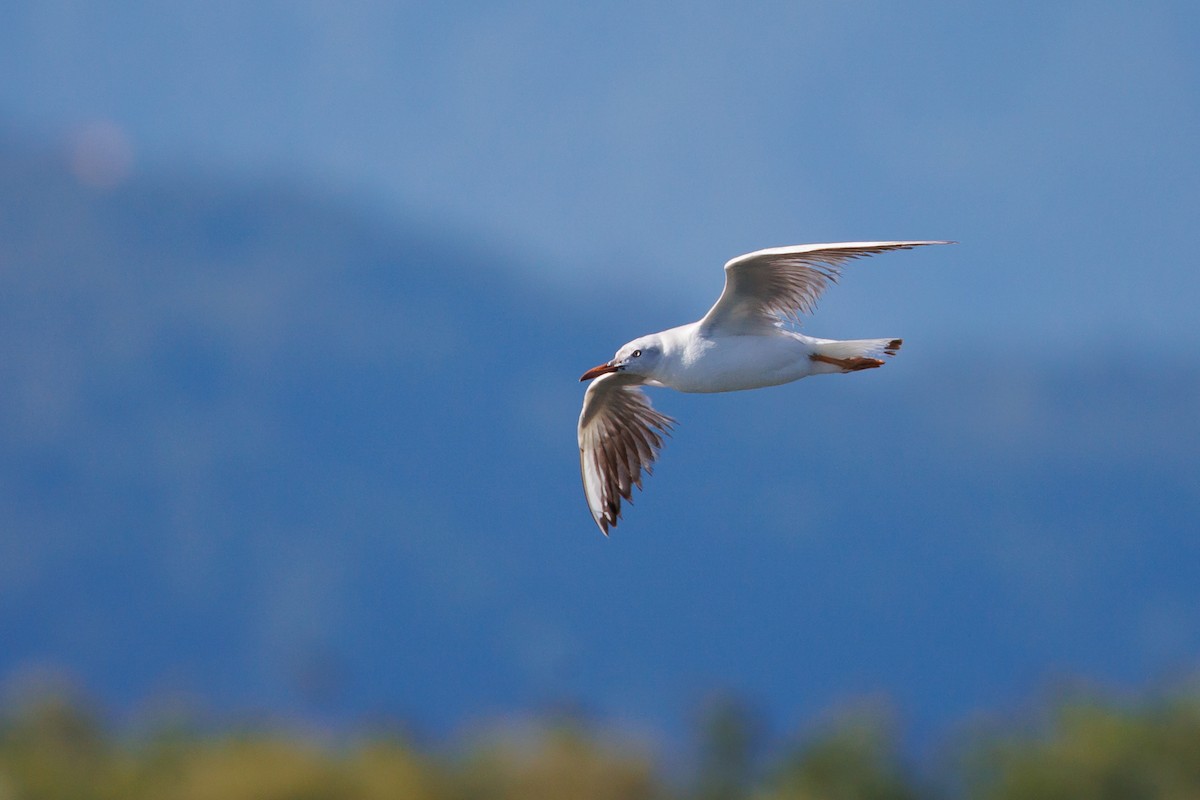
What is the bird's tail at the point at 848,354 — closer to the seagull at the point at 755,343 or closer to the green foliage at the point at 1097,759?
the seagull at the point at 755,343

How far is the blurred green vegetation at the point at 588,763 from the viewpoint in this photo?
139 ft

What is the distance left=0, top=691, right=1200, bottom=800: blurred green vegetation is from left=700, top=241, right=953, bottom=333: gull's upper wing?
109ft

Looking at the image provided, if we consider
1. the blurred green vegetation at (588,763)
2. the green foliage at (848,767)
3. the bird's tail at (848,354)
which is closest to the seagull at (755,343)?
the bird's tail at (848,354)

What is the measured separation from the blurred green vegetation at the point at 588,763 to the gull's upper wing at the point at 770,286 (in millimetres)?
33361

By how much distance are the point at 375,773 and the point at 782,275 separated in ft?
115

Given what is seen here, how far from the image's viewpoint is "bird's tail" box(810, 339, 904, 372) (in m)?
9.16

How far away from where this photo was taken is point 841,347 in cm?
926

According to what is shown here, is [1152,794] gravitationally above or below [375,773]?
below

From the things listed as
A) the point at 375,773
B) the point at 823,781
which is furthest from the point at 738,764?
the point at 375,773

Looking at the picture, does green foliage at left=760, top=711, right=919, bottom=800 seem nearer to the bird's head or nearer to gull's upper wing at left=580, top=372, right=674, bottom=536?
gull's upper wing at left=580, top=372, right=674, bottom=536

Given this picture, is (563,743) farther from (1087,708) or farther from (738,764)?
(738,764)

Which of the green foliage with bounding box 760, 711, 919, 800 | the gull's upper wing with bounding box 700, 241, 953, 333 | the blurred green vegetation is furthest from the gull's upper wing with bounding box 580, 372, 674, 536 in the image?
the green foliage with bounding box 760, 711, 919, 800

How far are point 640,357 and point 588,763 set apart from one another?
3639 centimetres

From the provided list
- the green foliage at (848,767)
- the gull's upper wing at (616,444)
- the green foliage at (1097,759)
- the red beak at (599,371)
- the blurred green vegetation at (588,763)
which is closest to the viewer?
the red beak at (599,371)
